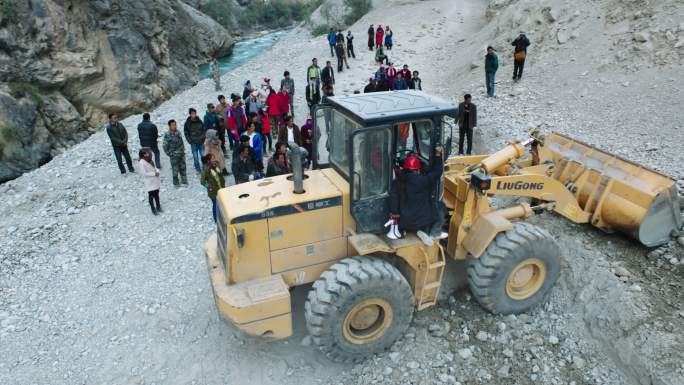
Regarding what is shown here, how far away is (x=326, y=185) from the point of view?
5113 mm

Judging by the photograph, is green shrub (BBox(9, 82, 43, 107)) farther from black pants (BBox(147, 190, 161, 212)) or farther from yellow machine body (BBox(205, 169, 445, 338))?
yellow machine body (BBox(205, 169, 445, 338))

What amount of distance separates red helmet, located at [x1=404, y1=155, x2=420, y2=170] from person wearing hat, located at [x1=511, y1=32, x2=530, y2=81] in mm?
9405

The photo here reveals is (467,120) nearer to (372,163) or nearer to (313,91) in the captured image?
(313,91)

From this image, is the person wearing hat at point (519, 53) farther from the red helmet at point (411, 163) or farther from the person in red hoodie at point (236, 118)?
the red helmet at point (411, 163)

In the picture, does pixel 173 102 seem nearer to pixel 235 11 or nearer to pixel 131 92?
pixel 131 92

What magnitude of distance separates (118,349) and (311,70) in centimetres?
890

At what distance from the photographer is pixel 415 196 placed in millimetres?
4926

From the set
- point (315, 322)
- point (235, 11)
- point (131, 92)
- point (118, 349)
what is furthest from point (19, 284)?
point (235, 11)

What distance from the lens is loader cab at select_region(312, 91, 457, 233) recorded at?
471cm

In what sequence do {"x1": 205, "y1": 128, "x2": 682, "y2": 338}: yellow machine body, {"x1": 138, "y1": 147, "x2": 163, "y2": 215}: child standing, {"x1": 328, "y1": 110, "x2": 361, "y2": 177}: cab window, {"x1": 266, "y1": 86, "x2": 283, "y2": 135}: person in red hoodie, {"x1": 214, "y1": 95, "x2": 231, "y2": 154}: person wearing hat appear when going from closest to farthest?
1. {"x1": 205, "y1": 128, "x2": 682, "y2": 338}: yellow machine body
2. {"x1": 328, "y1": 110, "x2": 361, "y2": 177}: cab window
3. {"x1": 138, "y1": 147, "x2": 163, "y2": 215}: child standing
4. {"x1": 214, "y1": 95, "x2": 231, "y2": 154}: person wearing hat
5. {"x1": 266, "y1": 86, "x2": 283, "y2": 135}: person in red hoodie

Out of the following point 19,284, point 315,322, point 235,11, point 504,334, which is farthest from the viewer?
point 235,11

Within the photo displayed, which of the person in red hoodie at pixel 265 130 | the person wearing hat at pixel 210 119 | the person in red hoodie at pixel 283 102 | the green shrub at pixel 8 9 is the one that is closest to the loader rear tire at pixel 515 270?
the person in red hoodie at pixel 265 130

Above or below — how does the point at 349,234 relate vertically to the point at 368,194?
below

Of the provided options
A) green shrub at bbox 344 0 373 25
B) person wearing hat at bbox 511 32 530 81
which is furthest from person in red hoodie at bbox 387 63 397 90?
green shrub at bbox 344 0 373 25
